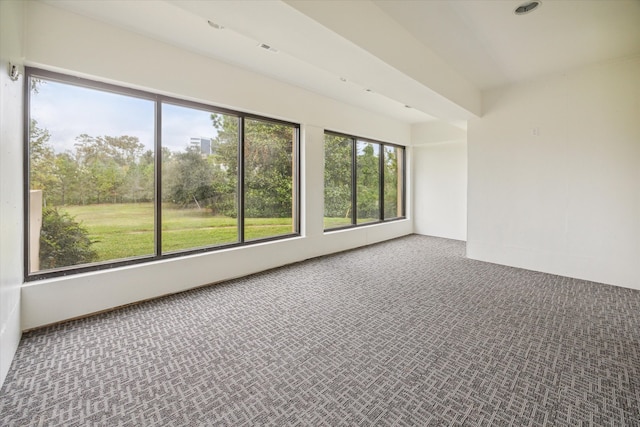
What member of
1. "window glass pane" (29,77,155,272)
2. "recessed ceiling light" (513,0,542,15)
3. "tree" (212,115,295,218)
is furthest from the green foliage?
"recessed ceiling light" (513,0,542,15)

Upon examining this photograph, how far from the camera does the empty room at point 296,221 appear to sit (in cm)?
182

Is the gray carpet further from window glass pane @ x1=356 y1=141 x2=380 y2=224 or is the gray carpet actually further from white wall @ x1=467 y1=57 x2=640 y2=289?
window glass pane @ x1=356 y1=141 x2=380 y2=224

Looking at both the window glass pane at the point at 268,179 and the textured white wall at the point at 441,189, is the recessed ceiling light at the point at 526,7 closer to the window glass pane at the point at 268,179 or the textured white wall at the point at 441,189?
the window glass pane at the point at 268,179

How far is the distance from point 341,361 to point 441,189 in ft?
19.7

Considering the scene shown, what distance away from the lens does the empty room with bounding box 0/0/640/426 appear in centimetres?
182

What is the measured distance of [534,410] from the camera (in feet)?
5.30

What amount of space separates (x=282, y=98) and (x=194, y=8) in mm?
2324

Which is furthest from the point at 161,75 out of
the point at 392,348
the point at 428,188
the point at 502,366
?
the point at 428,188

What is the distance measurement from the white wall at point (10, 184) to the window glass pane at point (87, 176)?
27 centimetres

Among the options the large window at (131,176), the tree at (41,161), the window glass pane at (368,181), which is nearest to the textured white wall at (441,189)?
the window glass pane at (368,181)

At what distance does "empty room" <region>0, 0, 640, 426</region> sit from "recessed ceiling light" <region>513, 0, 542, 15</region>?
4cm

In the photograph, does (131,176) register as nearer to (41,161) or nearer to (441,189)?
(41,161)

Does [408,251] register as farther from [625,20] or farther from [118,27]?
[118,27]

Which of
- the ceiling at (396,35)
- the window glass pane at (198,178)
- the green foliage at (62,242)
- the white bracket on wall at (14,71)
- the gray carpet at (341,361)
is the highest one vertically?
the ceiling at (396,35)
